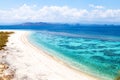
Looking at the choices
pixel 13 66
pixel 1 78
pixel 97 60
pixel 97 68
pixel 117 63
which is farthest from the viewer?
pixel 97 60

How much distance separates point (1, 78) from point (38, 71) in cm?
489

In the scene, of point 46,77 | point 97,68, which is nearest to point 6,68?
point 46,77

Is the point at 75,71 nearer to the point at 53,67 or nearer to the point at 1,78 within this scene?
the point at 53,67

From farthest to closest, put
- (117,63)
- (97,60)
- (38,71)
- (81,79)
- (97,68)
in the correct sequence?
(97,60) → (117,63) → (97,68) → (38,71) → (81,79)

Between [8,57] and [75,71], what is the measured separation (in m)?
10.6

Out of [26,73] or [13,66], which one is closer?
[26,73]

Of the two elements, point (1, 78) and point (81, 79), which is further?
point (81, 79)

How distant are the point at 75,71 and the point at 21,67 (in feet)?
20.3

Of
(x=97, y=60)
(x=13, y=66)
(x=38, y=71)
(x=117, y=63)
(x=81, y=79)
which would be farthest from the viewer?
(x=97, y=60)

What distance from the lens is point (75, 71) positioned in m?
25.7

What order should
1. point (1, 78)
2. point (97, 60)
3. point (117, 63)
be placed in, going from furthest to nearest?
point (97, 60), point (117, 63), point (1, 78)

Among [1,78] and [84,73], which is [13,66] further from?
[84,73]

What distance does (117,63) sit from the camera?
101 ft

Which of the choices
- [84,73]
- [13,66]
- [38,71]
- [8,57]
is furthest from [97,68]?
[8,57]
